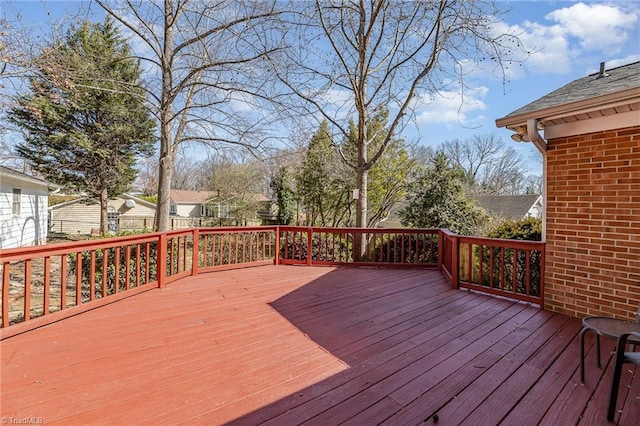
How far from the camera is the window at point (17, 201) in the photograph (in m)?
10.4

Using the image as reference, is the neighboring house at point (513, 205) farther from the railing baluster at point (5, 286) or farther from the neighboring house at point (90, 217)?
the neighboring house at point (90, 217)

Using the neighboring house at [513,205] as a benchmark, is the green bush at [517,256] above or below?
below

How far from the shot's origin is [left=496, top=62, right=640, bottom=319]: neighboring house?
302 cm

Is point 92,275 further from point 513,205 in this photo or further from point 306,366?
point 513,205

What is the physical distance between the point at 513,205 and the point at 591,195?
16718 millimetres

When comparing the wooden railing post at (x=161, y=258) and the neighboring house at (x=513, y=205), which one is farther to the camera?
the neighboring house at (x=513, y=205)

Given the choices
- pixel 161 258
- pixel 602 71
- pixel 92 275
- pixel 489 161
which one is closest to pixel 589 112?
pixel 602 71

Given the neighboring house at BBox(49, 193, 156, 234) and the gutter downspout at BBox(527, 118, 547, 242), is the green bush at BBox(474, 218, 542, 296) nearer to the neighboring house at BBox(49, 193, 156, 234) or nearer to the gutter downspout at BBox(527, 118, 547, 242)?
the gutter downspout at BBox(527, 118, 547, 242)

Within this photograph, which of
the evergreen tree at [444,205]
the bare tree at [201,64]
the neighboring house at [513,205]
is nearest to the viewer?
the bare tree at [201,64]

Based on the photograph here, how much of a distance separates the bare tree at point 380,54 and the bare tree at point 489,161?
20410 millimetres

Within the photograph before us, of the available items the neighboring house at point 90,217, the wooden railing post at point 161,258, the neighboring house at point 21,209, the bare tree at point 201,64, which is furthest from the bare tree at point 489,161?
the neighboring house at point 21,209

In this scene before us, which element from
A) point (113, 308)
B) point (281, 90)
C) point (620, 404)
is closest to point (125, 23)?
point (281, 90)

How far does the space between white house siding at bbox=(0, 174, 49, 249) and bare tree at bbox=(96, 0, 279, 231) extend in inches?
274

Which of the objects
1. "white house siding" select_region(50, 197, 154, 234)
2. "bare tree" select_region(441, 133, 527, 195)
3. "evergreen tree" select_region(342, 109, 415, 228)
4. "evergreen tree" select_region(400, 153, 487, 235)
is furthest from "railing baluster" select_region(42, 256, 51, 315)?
"bare tree" select_region(441, 133, 527, 195)
